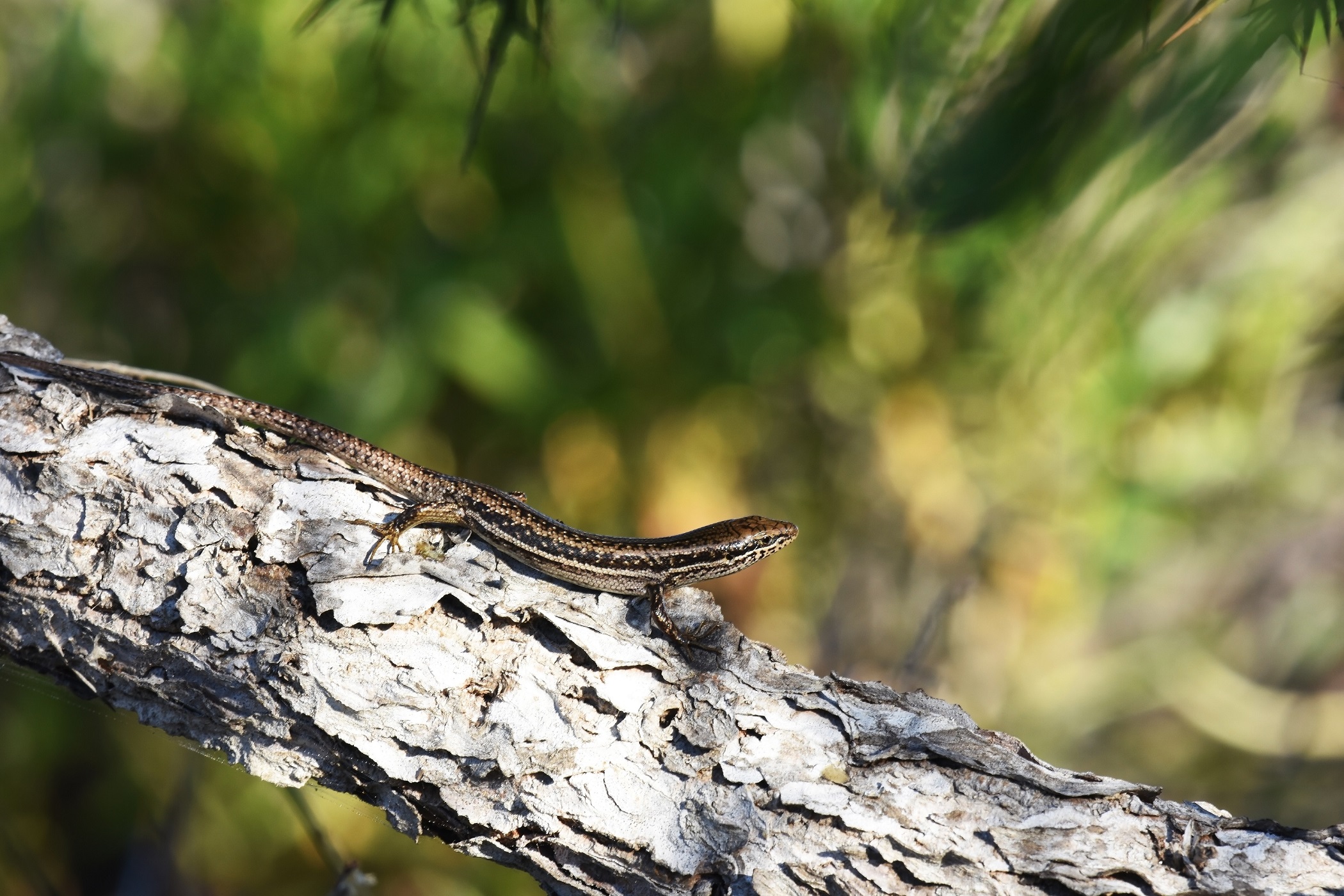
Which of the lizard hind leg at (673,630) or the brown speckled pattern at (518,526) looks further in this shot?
the brown speckled pattern at (518,526)

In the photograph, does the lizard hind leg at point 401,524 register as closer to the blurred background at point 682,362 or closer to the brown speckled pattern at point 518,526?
the brown speckled pattern at point 518,526

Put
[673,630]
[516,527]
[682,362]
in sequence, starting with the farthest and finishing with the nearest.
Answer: [682,362] → [516,527] → [673,630]

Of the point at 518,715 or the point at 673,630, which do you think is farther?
the point at 673,630

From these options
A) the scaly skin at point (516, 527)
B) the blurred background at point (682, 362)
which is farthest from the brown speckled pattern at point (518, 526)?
the blurred background at point (682, 362)

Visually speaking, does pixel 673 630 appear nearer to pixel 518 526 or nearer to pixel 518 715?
pixel 518 715

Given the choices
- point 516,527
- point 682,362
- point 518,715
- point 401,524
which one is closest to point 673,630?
point 518,715

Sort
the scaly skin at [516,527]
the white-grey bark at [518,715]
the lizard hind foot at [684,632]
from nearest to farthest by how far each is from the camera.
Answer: the white-grey bark at [518,715], the lizard hind foot at [684,632], the scaly skin at [516,527]

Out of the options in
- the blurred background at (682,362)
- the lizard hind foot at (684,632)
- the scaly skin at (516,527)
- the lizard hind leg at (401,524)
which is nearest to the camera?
the lizard hind foot at (684,632)

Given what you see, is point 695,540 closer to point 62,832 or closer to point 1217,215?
point 1217,215
